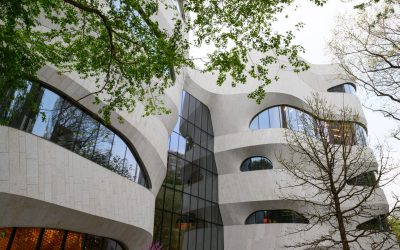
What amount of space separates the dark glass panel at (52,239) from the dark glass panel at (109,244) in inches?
79.1

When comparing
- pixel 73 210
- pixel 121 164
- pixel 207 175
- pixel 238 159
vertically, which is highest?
Answer: pixel 238 159

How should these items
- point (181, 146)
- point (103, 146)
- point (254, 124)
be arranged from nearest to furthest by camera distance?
point (103, 146), point (181, 146), point (254, 124)

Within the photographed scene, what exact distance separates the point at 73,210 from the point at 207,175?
584 inches

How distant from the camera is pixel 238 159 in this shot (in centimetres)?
2445

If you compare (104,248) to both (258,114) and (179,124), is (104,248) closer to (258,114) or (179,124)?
(179,124)

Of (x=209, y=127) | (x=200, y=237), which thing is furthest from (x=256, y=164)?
(x=200, y=237)

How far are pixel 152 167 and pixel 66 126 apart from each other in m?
5.25

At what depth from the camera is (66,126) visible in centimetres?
1020

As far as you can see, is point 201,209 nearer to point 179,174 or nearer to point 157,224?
point 179,174

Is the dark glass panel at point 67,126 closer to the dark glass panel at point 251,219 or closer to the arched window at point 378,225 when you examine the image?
the arched window at point 378,225

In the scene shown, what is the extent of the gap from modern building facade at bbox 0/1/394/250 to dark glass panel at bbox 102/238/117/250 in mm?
60

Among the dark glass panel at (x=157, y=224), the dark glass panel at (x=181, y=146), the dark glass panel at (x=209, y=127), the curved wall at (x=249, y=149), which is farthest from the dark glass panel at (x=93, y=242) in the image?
the dark glass panel at (x=209, y=127)

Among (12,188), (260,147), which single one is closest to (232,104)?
(260,147)

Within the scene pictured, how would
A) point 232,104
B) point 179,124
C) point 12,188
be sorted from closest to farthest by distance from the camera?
point 12,188 < point 179,124 < point 232,104
